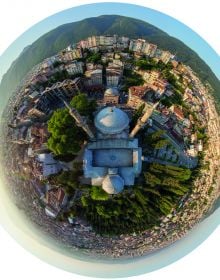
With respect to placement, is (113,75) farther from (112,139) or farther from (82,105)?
(112,139)

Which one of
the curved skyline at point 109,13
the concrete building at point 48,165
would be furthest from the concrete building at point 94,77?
the concrete building at point 48,165

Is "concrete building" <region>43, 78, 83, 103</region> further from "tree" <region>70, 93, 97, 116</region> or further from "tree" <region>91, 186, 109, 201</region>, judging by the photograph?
"tree" <region>91, 186, 109, 201</region>

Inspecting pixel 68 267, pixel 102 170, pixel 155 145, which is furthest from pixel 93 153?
pixel 68 267

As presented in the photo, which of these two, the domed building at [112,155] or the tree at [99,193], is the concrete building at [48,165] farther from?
the tree at [99,193]

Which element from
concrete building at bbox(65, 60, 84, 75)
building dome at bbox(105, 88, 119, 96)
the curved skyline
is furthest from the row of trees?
the curved skyline

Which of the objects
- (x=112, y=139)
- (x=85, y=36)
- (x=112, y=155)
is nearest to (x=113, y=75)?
(x=85, y=36)

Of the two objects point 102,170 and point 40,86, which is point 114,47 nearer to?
point 40,86
